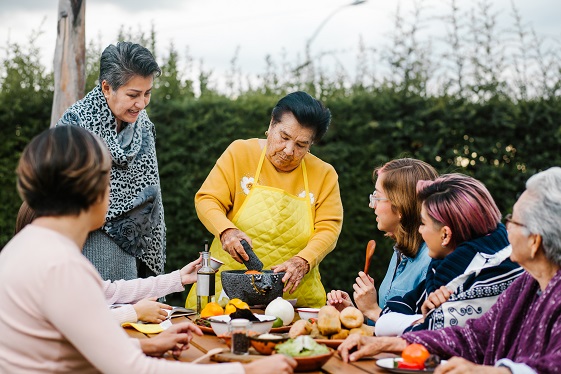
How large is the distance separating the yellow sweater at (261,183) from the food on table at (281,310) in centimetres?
69

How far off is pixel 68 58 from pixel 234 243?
3.07 m

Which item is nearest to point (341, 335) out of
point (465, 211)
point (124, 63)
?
point (465, 211)

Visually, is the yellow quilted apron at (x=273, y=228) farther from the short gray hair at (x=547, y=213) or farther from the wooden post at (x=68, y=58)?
the wooden post at (x=68, y=58)

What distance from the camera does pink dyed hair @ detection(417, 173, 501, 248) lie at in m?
2.73

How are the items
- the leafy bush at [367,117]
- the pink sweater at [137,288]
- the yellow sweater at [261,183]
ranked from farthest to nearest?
the leafy bush at [367,117] < the yellow sweater at [261,183] < the pink sweater at [137,288]

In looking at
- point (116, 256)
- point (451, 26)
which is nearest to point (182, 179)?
point (116, 256)

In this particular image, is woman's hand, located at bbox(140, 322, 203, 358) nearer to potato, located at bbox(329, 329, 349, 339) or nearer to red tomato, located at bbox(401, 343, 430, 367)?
potato, located at bbox(329, 329, 349, 339)

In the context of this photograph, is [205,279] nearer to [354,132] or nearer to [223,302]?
[223,302]

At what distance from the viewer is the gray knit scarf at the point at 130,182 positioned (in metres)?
3.70

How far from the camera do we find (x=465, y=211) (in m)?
2.73

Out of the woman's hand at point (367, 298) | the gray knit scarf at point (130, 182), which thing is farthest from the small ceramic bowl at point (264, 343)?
the gray knit scarf at point (130, 182)

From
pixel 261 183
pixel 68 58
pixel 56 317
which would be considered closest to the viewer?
pixel 56 317

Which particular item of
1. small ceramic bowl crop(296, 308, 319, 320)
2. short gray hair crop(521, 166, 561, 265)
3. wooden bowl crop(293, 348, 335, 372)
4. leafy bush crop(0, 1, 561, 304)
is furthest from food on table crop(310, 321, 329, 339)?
leafy bush crop(0, 1, 561, 304)

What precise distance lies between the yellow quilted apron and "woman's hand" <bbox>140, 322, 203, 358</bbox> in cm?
124
